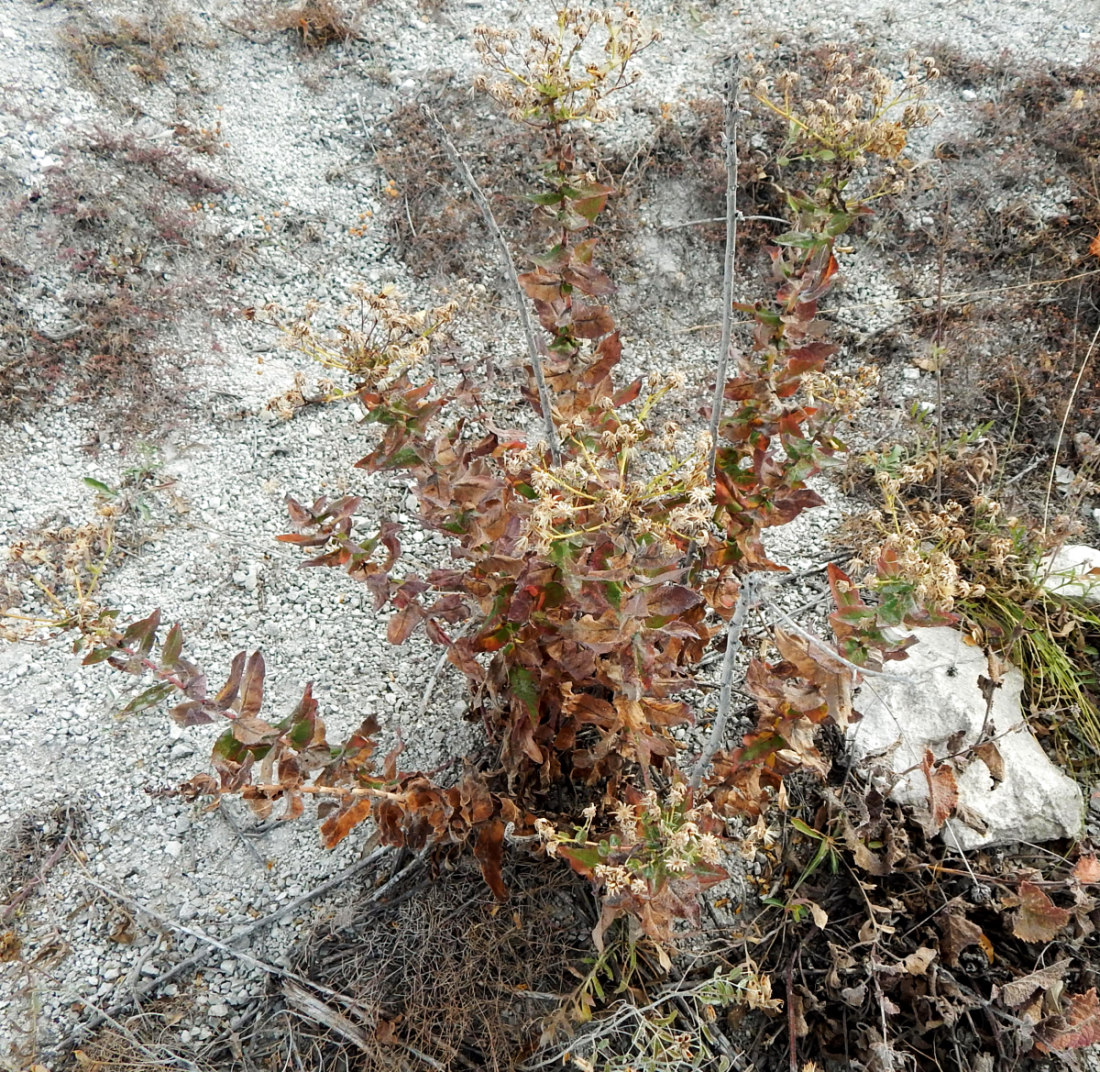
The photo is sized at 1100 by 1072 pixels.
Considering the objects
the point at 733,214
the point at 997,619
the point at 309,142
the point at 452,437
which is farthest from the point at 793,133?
the point at 309,142

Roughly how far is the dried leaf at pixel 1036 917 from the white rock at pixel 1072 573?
1261 millimetres

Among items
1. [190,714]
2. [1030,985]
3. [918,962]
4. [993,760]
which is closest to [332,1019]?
[190,714]

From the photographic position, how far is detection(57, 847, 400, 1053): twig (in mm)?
2639

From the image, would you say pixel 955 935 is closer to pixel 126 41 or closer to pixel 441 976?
pixel 441 976

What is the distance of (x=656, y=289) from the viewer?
177 inches

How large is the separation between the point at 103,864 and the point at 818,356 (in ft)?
9.96

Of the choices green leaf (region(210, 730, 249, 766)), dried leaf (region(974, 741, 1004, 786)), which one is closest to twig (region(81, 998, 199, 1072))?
green leaf (region(210, 730, 249, 766))

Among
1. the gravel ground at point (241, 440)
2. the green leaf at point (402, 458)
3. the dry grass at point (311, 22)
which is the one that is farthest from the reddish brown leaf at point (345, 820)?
the dry grass at point (311, 22)

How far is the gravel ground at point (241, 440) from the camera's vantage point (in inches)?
114

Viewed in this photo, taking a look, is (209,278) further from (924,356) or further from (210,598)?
(924,356)

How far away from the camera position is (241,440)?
404 cm

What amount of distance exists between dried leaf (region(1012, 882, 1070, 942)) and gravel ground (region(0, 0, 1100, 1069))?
1426 millimetres

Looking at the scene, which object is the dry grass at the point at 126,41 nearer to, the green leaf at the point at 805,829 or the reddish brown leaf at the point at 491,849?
the reddish brown leaf at the point at 491,849

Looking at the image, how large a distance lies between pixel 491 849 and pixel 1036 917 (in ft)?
5.23
